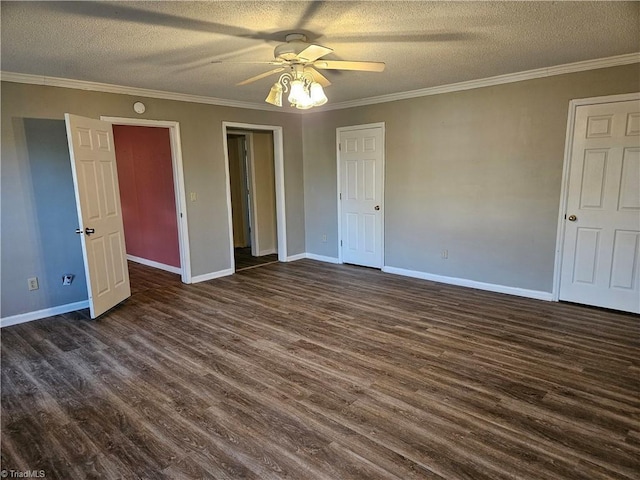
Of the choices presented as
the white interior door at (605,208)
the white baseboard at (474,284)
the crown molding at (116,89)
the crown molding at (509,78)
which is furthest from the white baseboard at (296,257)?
the white interior door at (605,208)

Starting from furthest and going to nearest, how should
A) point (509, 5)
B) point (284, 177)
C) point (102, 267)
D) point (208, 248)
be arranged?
point (284, 177) < point (208, 248) < point (102, 267) < point (509, 5)

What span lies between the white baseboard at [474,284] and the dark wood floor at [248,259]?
2.06 m

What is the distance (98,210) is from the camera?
157 inches

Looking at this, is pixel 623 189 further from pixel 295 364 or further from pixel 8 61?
pixel 8 61

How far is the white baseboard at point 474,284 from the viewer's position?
4.27m

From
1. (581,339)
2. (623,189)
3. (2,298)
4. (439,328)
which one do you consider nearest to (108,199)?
(2,298)

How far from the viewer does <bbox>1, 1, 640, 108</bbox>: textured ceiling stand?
7.48 feet

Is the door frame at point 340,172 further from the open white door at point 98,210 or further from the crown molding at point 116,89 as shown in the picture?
the open white door at point 98,210

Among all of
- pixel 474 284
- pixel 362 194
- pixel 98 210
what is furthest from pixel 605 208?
pixel 98 210

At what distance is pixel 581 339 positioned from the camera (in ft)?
10.7

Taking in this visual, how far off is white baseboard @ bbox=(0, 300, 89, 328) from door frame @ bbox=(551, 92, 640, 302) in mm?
5265

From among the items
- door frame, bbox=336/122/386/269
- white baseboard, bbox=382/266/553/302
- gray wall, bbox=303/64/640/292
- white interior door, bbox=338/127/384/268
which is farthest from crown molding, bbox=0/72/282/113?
white baseboard, bbox=382/266/553/302

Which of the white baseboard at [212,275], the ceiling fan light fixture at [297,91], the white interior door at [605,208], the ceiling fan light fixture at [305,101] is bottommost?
the white baseboard at [212,275]

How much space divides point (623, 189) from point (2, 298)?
20.3 feet
